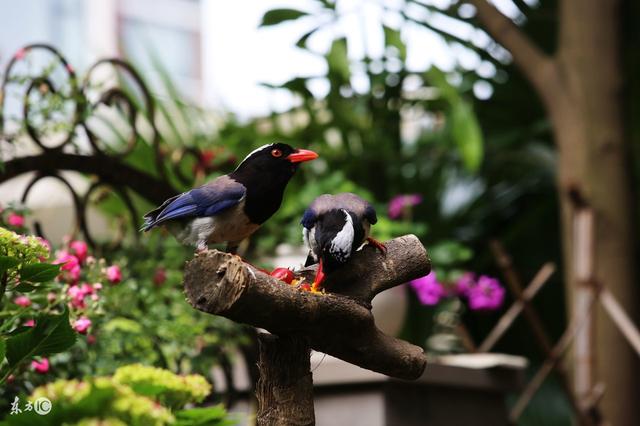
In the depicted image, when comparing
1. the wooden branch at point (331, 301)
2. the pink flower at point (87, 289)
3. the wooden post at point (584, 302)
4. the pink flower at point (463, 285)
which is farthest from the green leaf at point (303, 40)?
the wooden branch at point (331, 301)

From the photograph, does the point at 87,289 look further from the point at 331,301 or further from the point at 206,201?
the point at 331,301

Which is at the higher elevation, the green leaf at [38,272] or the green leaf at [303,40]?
the green leaf at [303,40]

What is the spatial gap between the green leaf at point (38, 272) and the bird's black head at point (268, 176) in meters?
0.30

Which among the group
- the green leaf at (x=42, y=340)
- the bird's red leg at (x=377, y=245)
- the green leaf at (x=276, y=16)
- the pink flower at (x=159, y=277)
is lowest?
the pink flower at (x=159, y=277)

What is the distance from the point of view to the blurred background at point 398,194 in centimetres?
214

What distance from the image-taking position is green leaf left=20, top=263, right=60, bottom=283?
1229 mm

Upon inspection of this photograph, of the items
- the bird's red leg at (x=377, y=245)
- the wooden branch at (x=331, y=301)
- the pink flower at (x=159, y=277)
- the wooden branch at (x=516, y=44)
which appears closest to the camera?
the wooden branch at (x=331, y=301)

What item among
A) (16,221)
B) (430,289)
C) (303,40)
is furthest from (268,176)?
(430,289)

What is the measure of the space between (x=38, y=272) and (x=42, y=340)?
0.34 feet

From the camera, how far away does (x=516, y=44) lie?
11.2 ft

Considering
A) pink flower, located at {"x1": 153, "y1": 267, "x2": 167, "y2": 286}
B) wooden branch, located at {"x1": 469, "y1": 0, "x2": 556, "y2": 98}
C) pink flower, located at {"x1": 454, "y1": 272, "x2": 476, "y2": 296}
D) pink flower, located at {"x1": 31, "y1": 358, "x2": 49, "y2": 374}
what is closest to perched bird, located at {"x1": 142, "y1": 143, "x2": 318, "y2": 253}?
pink flower, located at {"x1": 31, "y1": 358, "x2": 49, "y2": 374}

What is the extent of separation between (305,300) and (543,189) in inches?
136

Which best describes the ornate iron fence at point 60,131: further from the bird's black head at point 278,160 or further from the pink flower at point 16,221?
the bird's black head at point 278,160

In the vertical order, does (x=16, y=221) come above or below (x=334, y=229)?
below
